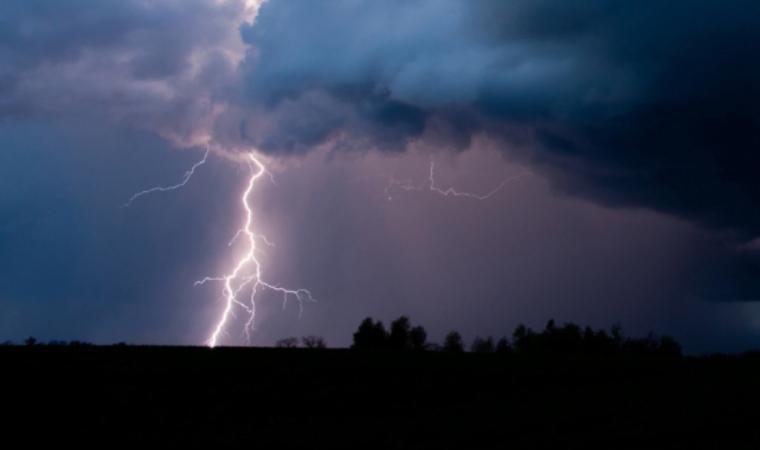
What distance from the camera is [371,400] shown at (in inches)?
751

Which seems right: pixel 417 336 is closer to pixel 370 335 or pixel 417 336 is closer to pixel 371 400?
pixel 370 335

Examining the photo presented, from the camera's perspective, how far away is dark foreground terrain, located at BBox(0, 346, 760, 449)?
14.2 metres

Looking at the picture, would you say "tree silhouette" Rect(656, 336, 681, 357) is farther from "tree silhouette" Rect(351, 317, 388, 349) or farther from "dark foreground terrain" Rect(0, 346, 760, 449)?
"dark foreground terrain" Rect(0, 346, 760, 449)

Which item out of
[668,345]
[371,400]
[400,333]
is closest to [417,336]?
[400,333]

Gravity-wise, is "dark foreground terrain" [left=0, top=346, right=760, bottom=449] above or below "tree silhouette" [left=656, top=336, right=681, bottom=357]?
below

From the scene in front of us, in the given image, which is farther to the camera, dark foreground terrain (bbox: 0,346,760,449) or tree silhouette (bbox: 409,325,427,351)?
tree silhouette (bbox: 409,325,427,351)

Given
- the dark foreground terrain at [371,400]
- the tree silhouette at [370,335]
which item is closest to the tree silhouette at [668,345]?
the tree silhouette at [370,335]

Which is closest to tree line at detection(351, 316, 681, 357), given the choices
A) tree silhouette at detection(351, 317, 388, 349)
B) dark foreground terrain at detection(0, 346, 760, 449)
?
tree silhouette at detection(351, 317, 388, 349)

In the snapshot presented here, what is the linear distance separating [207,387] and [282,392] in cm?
270

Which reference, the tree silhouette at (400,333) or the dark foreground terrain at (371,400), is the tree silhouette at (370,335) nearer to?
the tree silhouette at (400,333)

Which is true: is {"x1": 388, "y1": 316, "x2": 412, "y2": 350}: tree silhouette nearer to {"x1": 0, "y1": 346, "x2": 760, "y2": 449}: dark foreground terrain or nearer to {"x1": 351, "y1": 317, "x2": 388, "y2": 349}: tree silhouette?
{"x1": 351, "y1": 317, "x2": 388, "y2": 349}: tree silhouette

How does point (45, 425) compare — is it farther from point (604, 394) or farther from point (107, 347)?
point (604, 394)

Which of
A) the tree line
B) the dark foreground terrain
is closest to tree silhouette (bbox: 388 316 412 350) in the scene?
the tree line

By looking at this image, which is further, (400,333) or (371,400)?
(400,333)
